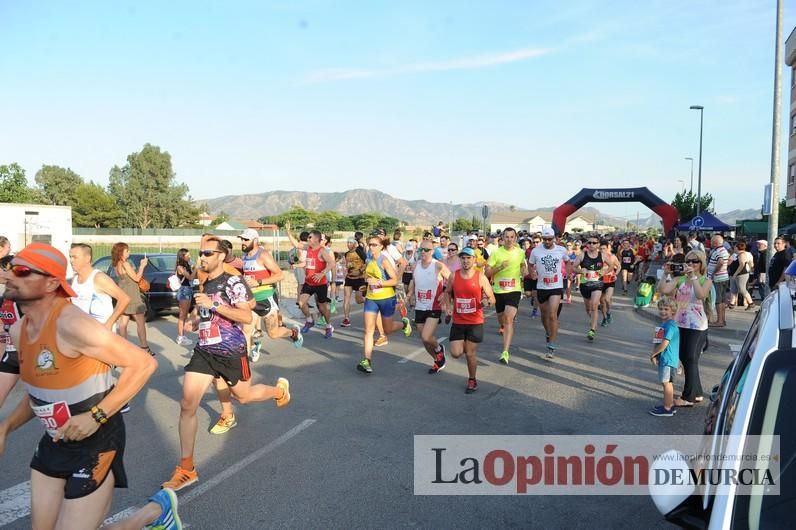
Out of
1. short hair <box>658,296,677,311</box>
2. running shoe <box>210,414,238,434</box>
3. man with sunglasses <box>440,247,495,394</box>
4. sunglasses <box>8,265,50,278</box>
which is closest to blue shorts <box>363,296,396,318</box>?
man with sunglasses <box>440,247,495,394</box>

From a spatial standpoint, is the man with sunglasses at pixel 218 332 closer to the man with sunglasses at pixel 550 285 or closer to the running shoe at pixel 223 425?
the running shoe at pixel 223 425

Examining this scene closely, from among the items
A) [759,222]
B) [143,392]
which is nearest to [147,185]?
[759,222]

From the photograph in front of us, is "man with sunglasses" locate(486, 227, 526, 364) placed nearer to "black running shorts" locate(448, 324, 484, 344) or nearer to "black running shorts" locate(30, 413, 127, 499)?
"black running shorts" locate(448, 324, 484, 344)

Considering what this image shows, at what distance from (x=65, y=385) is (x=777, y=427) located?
9.76 feet

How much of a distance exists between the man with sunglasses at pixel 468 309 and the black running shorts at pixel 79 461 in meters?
4.75

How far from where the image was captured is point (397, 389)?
6.96m

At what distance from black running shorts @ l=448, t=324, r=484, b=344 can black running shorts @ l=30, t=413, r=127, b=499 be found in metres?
4.78

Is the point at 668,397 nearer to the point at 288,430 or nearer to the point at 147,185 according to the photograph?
the point at 288,430

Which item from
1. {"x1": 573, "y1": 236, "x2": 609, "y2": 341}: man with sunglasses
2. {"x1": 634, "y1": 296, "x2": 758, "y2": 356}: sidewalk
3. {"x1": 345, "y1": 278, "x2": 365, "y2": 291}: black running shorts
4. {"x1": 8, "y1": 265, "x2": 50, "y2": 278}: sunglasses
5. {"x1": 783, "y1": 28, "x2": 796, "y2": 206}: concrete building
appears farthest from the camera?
{"x1": 783, "y1": 28, "x2": 796, "y2": 206}: concrete building

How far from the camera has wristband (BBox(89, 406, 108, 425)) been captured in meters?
2.61

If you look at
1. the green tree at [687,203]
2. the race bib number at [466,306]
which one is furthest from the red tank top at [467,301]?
the green tree at [687,203]

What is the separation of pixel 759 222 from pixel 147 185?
248 ft

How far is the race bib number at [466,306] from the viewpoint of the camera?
7.01m

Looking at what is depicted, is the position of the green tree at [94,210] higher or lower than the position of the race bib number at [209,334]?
higher
